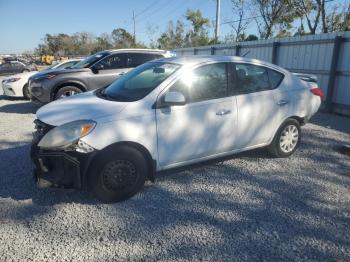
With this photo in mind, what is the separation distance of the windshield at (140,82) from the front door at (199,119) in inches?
10.9

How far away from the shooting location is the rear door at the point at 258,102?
4.37 meters

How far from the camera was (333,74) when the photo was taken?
855 centimetres

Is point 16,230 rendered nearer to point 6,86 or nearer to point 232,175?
point 232,175

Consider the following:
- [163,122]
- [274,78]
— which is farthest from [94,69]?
[163,122]

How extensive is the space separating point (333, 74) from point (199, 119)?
246 inches

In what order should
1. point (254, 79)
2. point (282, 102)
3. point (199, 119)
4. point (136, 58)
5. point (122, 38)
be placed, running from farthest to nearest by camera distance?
point (122, 38) < point (136, 58) < point (282, 102) < point (254, 79) < point (199, 119)

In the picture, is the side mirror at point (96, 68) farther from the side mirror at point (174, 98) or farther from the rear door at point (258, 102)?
the side mirror at point (174, 98)

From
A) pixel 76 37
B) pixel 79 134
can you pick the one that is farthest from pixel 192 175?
pixel 76 37

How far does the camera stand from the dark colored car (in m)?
8.43

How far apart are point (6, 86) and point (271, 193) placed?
1059 cm

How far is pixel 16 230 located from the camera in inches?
Result: 126

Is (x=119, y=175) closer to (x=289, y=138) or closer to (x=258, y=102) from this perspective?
(x=258, y=102)

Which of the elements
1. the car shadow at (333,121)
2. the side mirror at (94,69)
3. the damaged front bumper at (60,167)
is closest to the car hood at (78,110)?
the damaged front bumper at (60,167)

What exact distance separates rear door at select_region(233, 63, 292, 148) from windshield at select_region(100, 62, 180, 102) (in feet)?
3.35
